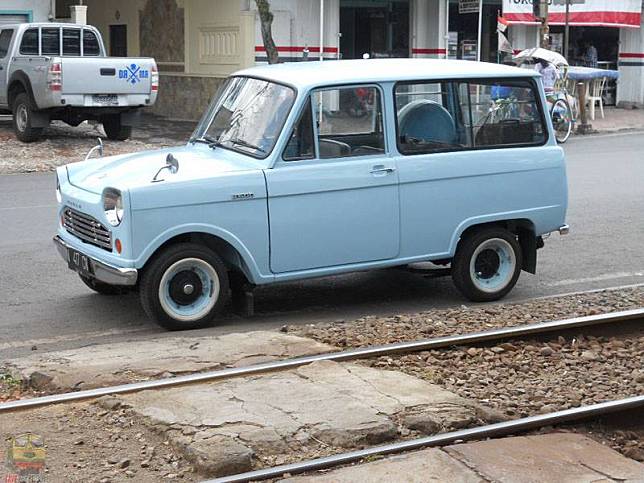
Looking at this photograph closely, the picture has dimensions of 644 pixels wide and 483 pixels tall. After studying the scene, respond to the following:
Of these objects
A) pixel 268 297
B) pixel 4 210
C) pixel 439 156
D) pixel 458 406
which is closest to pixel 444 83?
pixel 439 156

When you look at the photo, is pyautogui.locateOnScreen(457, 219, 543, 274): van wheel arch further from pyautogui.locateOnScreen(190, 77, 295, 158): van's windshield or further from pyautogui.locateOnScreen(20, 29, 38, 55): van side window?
pyautogui.locateOnScreen(20, 29, 38, 55): van side window

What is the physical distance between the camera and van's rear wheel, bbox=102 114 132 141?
20.2 m

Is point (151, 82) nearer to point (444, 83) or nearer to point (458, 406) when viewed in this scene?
point (444, 83)

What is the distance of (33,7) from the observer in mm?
23703

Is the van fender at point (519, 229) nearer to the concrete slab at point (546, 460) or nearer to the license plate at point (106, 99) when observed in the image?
the concrete slab at point (546, 460)

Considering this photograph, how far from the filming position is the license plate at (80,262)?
8023mm

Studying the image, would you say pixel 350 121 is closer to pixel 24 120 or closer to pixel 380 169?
pixel 380 169

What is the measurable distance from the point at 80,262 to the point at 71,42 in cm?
1266

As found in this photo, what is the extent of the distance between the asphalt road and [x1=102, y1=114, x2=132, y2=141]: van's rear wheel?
6.52 m

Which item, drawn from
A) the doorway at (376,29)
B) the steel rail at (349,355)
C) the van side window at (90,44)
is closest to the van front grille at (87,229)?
the steel rail at (349,355)

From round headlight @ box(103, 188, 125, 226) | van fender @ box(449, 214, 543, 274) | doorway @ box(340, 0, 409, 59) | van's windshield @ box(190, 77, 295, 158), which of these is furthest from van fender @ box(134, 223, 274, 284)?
doorway @ box(340, 0, 409, 59)

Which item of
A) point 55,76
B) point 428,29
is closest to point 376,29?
point 428,29

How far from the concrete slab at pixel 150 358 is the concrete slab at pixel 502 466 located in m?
1.83

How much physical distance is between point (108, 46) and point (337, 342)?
22968 mm
